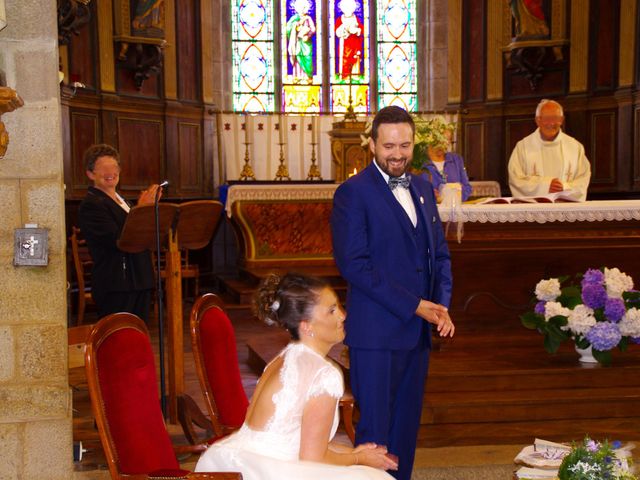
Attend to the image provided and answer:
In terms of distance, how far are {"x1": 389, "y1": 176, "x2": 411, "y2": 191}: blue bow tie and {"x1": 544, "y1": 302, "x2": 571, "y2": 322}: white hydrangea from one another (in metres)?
2.05

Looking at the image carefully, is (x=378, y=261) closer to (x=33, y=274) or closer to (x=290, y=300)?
(x=290, y=300)

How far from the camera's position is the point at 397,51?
41.5 ft

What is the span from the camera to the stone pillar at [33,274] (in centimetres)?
342

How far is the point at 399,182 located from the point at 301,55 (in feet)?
30.6

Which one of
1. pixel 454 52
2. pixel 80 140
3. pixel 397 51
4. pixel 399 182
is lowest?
pixel 399 182

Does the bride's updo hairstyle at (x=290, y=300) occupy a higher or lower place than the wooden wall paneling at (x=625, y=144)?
lower

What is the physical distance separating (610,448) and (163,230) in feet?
8.16

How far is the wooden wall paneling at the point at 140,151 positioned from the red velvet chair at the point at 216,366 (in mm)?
7260

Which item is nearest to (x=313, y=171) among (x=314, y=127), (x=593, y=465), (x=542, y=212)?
(x=314, y=127)

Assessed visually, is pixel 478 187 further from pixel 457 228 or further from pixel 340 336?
pixel 340 336

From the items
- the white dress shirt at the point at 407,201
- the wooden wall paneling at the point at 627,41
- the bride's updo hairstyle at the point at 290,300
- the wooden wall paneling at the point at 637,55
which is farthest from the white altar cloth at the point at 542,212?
the wooden wall paneling at the point at 627,41

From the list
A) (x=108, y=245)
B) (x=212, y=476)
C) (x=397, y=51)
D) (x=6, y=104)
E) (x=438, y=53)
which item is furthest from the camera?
(x=397, y=51)

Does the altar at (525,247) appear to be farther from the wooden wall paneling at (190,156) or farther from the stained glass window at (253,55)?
the stained glass window at (253,55)

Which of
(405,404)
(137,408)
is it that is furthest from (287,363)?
(405,404)
